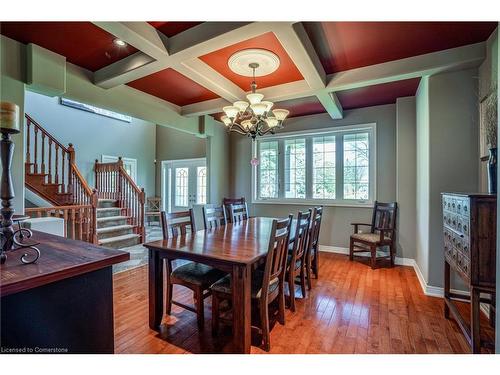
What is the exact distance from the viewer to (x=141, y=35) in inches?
81.4

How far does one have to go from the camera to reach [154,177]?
313 inches

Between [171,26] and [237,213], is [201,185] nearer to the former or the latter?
[237,213]

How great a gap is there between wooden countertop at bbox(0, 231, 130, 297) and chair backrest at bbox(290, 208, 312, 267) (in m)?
1.46

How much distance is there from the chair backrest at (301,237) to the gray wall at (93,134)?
5852 millimetres

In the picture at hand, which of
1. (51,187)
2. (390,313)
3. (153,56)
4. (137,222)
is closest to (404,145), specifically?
(390,313)

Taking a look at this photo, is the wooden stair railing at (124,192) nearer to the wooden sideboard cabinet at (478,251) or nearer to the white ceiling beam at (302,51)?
the white ceiling beam at (302,51)

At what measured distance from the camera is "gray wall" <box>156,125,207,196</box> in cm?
721

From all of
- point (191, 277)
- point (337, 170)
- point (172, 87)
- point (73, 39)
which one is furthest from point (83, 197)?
point (337, 170)

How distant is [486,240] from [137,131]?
25.7 ft

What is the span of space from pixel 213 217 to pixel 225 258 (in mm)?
1491

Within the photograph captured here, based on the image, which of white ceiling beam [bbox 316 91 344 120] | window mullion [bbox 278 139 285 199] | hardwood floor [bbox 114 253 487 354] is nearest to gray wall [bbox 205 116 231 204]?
window mullion [bbox 278 139 285 199]

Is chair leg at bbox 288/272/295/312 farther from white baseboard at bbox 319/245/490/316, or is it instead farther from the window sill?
the window sill

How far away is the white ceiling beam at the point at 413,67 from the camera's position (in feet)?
7.90
